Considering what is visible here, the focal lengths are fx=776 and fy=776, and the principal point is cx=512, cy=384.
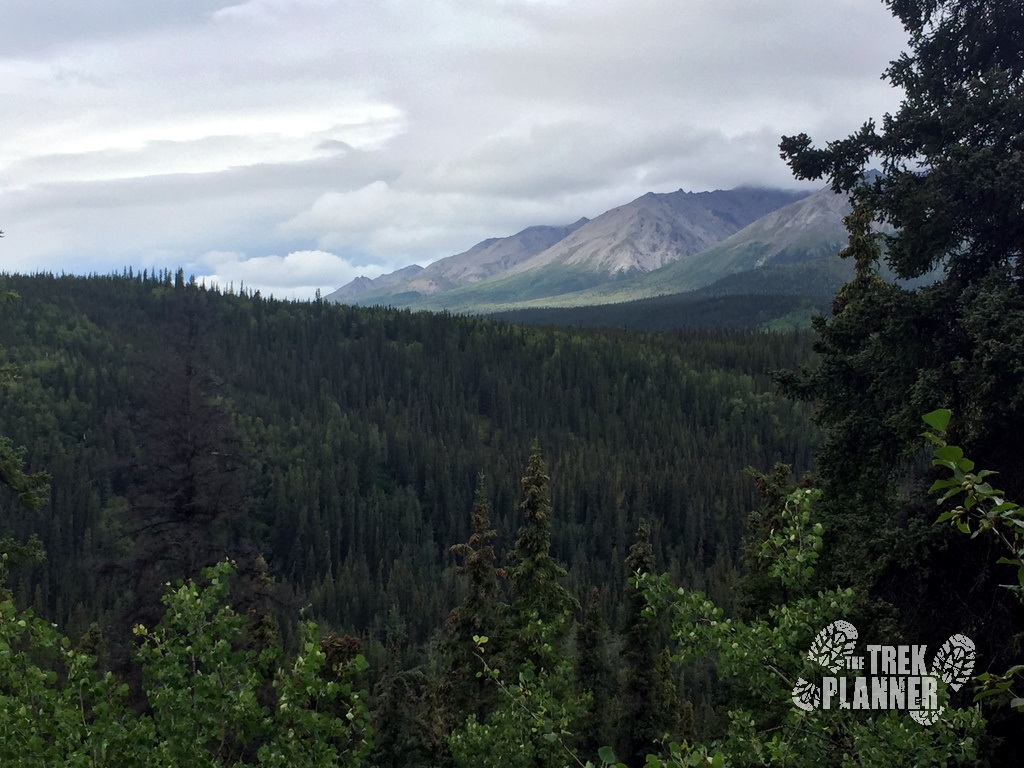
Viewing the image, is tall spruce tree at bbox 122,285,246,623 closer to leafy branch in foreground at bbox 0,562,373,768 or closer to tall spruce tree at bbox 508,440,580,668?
tall spruce tree at bbox 508,440,580,668


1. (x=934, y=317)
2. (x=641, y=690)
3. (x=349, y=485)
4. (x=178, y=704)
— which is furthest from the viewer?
(x=349, y=485)

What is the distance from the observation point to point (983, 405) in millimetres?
10836

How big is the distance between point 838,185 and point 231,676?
473 inches

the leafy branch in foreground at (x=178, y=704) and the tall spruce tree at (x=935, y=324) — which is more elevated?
the tall spruce tree at (x=935, y=324)

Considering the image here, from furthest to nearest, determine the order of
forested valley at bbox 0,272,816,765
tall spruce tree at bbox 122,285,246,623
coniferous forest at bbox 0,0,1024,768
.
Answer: forested valley at bbox 0,272,816,765 < tall spruce tree at bbox 122,285,246,623 < coniferous forest at bbox 0,0,1024,768

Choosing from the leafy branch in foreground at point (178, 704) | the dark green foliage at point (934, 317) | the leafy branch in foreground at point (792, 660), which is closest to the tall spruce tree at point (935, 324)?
the dark green foliage at point (934, 317)

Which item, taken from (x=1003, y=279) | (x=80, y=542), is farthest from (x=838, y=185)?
(x=80, y=542)

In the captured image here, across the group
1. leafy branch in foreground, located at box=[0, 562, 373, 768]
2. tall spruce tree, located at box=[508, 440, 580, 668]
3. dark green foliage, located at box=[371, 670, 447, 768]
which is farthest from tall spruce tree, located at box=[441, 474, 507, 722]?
leafy branch in foreground, located at box=[0, 562, 373, 768]

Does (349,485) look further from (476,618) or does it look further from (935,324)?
(935,324)

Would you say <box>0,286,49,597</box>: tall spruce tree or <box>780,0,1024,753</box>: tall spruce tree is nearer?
<box>780,0,1024,753</box>: tall spruce tree

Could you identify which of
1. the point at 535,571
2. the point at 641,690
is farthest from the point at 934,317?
the point at 641,690

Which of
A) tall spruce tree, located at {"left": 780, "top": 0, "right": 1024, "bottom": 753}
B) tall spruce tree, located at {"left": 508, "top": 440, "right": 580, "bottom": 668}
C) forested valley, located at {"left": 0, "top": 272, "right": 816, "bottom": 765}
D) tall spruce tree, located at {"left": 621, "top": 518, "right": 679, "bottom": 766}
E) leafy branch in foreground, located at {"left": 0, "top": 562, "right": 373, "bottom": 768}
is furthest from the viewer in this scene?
tall spruce tree, located at {"left": 621, "top": 518, "right": 679, "bottom": 766}

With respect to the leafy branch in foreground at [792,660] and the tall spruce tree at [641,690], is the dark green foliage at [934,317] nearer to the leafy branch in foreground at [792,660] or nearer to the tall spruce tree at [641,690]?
the leafy branch in foreground at [792,660]

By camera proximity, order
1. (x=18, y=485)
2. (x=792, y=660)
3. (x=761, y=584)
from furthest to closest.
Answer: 1. (x=761, y=584)
2. (x=18, y=485)
3. (x=792, y=660)
